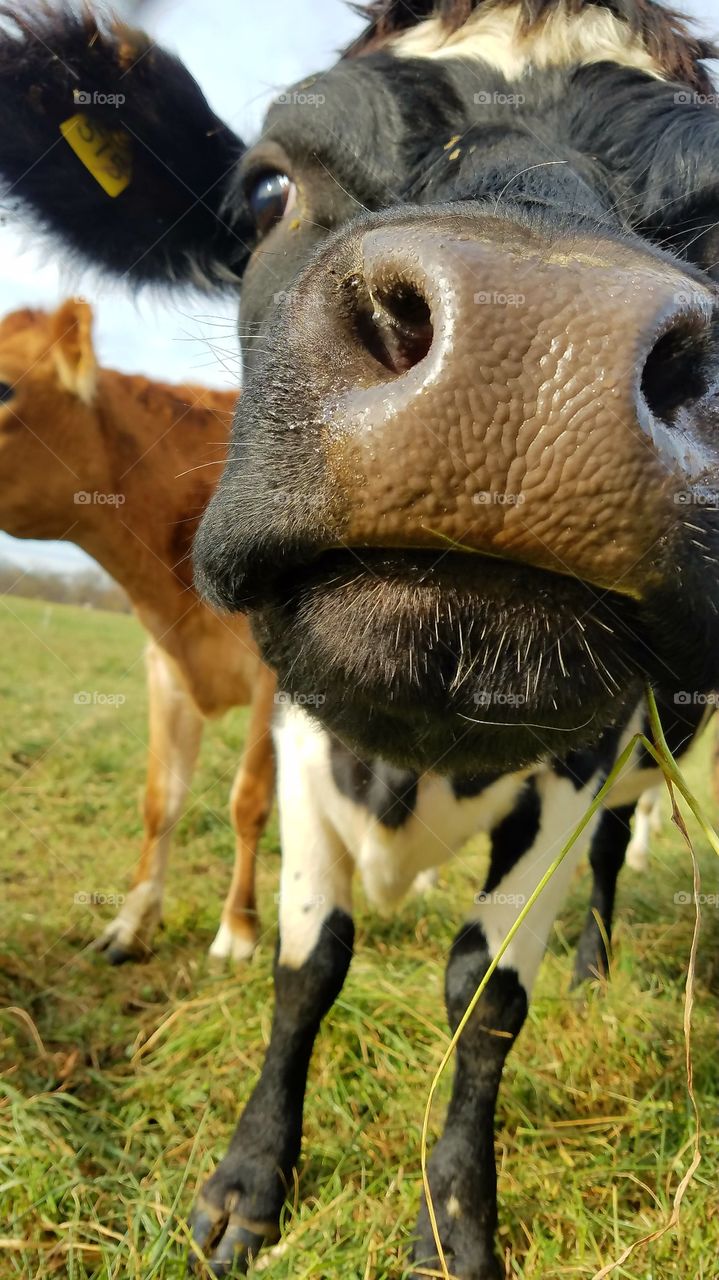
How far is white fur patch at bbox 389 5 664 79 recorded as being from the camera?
208 centimetres

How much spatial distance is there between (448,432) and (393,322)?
0.21 metres

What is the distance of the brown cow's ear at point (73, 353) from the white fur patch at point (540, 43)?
222cm

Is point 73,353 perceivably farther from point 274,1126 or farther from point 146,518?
point 274,1126

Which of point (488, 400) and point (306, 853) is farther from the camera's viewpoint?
point (306, 853)

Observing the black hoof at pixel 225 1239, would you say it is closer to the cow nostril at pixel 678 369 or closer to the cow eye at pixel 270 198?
the cow nostril at pixel 678 369

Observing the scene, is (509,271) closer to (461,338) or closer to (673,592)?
(461,338)

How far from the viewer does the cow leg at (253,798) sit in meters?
3.88

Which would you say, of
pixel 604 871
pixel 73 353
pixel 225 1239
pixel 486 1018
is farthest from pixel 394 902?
pixel 73 353

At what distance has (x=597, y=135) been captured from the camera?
76.4 inches

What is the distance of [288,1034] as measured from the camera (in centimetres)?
243

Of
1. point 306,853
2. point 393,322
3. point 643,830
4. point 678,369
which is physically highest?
point 393,322

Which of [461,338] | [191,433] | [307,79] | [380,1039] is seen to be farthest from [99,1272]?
[191,433]

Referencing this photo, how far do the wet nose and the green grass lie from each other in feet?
5.68

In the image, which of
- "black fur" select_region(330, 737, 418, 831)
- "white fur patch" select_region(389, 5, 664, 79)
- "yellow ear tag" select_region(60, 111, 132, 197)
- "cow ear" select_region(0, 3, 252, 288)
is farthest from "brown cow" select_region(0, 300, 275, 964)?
"white fur patch" select_region(389, 5, 664, 79)
